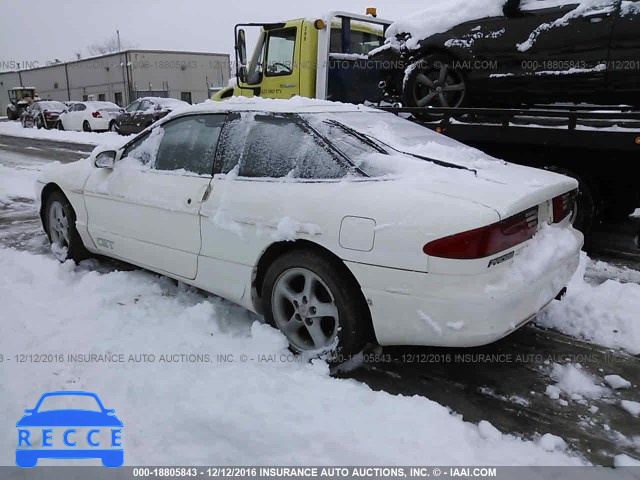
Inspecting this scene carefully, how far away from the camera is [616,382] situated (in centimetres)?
310

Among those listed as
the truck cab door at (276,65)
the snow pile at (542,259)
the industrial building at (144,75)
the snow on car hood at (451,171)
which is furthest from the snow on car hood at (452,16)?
the industrial building at (144,75)

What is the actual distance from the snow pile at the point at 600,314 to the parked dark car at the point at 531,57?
2.18m

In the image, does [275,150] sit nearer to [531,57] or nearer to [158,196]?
[158,196]

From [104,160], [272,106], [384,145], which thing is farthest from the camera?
[104,160]

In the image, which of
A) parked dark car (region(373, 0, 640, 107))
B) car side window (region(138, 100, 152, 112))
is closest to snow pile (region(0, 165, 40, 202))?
parked dark car (region(373, 0, 640, 107))

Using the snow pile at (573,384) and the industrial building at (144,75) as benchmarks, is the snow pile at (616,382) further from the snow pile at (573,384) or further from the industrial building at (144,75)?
the industrial building at (144,75)

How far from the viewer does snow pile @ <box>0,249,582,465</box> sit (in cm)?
245

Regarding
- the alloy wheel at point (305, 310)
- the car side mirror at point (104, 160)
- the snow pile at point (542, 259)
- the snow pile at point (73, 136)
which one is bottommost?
the snow pile at point (73, 136)

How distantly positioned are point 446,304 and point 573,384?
40.6 inches

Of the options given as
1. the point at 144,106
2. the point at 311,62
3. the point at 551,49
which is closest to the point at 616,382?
the point at 551,49

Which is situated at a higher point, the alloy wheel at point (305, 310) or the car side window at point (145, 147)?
the car side window at point (145, 147)

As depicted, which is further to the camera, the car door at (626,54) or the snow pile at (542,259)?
the car door at (626,54)

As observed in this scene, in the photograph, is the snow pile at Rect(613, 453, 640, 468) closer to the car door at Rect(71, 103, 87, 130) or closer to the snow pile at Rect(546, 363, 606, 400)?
the snow pile at Rect(546, 363, 606, 400)

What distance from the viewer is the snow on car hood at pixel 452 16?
5289 mm
